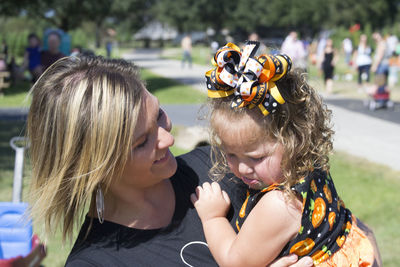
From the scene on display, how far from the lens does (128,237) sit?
1.73m

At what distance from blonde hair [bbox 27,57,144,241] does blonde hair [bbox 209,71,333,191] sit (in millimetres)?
395

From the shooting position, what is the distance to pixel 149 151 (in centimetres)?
169

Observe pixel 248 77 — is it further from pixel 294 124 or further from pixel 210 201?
pixel 210 201

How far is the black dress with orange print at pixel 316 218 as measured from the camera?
1.72 meters

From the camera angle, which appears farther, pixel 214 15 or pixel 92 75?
pixel 214 15

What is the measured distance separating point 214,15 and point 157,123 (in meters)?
63.8

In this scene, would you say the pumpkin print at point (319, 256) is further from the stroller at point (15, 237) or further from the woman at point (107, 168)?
the stroller at point (15, 237)

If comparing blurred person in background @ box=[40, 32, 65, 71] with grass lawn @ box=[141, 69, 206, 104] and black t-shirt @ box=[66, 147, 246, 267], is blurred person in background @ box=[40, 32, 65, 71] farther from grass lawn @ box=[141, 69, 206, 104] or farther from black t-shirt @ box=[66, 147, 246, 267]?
black t-shirt @ box=[66, 147, 246, 267]

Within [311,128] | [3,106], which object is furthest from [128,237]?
[3,106]

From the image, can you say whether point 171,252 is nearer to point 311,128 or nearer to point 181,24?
point 311,128

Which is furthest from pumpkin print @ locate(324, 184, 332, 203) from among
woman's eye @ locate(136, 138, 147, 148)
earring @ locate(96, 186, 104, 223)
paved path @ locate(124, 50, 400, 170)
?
paved path @ locate(124, 50, 400, 170)

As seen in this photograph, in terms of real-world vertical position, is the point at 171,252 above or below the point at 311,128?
below

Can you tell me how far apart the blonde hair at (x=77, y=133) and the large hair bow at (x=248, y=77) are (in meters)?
0.33

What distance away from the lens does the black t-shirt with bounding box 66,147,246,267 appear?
1.65 meters
